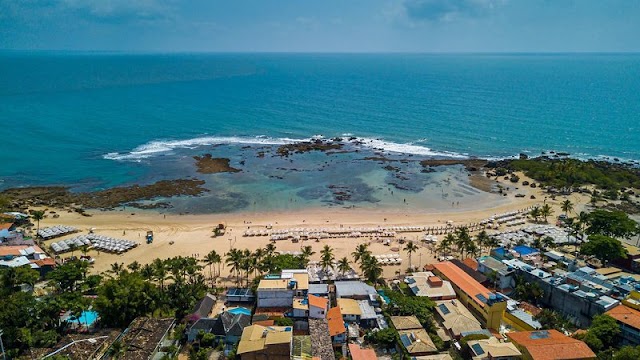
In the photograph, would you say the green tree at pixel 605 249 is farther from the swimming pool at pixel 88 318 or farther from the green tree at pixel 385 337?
the swimming pool at pixel 88 318

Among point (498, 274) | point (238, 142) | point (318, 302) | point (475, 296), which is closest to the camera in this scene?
point (318, 302)

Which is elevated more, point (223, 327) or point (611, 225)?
point (611, 225)

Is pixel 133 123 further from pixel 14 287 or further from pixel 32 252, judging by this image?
pixel 14 287

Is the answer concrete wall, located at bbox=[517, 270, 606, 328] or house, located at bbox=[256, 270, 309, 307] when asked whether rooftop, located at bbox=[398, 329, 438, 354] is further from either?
concrete wall, located at bbox=[517, 270, 606, 328]

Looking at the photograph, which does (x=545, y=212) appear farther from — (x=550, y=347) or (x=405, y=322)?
(x=405, y=322)

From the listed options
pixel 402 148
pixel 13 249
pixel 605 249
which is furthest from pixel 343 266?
pixel 402 148
